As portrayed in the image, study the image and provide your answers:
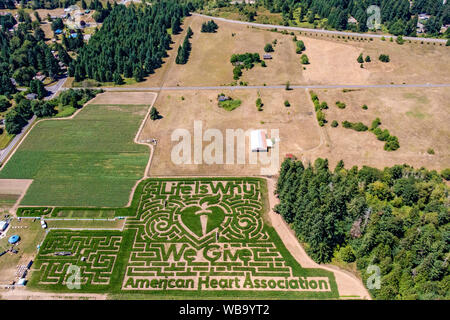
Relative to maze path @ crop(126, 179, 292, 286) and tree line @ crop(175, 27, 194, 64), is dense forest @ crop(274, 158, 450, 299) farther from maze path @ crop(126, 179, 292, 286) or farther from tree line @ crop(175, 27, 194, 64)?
tree line @ crop(175, 27, 194, 64)

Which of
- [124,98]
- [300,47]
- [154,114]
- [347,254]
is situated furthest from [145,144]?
[300,47]

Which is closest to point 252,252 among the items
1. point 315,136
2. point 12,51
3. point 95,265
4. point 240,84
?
point 95,265

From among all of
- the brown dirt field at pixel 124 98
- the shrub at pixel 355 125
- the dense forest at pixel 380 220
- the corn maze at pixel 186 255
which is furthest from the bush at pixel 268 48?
the corn maze at pixel 186 255

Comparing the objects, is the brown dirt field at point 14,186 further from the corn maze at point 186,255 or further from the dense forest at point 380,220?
the dense forest at point 380,220

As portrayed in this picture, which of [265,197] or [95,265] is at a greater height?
[265,197]

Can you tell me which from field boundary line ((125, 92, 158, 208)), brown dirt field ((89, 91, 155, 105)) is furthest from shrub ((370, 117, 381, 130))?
brown dirt field ((89, 91, 155, 105))
